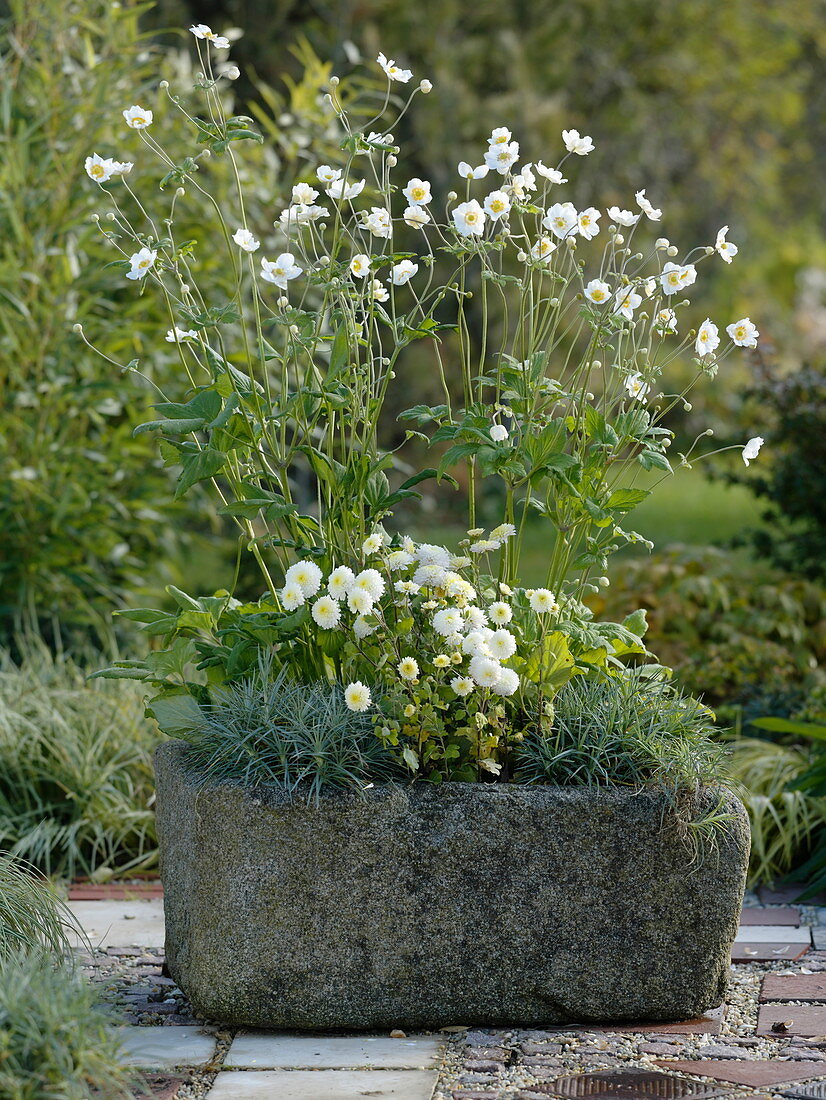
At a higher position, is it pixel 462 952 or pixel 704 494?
pixel 704 494

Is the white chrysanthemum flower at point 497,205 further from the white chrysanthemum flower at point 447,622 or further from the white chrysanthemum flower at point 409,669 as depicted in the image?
the white chrysanthemum flower at point 409,669

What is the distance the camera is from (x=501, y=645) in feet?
8.39

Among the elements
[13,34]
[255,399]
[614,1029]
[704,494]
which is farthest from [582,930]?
[704,494]

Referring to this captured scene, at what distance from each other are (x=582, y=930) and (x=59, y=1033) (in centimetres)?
102

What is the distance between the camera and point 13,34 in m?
5.70

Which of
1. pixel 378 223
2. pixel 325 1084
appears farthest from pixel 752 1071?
pixel 378 223

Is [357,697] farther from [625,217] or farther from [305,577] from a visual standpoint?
[625,217]

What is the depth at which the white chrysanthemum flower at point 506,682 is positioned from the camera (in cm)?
254

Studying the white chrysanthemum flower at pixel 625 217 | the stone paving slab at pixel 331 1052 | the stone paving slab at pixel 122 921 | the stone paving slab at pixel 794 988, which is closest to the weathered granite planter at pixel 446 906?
the stone paving slab at pixel 331 1052

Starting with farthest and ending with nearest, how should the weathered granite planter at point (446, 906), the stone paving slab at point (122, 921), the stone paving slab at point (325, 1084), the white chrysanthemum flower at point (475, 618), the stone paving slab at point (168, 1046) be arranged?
the stone paving slab at point (122, 921) < the white chrysanthemum flower at point (475, 618) < the weathered granite planter at point (446, 906) < the stone paving slab at point (168, 1046) < the stone paving slab at point (325, 1084)

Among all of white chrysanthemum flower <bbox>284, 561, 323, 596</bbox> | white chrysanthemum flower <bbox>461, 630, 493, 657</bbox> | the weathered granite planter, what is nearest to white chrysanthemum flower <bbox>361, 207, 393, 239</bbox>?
white chrysanthemum flower <bbox>284, 561, 323, 596</bbox>

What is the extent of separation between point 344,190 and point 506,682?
1.03m

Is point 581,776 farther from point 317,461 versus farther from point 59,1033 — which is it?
point 59,1033

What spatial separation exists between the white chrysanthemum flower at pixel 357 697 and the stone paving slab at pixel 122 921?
3.21ft
